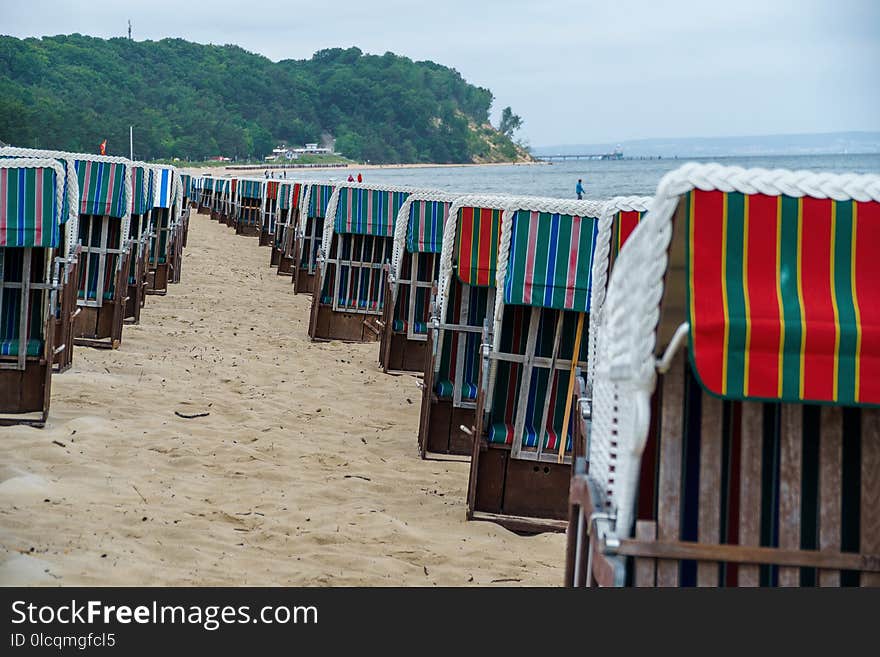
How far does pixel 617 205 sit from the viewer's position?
395 cm

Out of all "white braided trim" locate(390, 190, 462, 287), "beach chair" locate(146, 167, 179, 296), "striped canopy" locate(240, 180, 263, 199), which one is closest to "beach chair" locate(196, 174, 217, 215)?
"striped canopy" locate(240, 180, 263, 199)

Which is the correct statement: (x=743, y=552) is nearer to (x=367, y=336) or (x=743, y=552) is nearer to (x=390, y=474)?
(x=390, y=474)

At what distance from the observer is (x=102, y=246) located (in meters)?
8.37

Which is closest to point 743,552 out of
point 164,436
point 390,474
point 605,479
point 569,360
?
point 605,479

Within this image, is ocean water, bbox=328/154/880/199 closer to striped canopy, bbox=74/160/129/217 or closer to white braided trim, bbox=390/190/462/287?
white braided trim, bbox=390/190/462/287

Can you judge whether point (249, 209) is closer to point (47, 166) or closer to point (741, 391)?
point (47, 166)

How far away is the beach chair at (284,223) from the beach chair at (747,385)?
13622mm

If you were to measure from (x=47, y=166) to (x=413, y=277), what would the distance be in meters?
3.19

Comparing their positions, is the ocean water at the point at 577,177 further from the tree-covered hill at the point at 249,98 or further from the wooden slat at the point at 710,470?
the wooden slat at the point at 710,470

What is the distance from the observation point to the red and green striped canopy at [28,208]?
5316 millimetres

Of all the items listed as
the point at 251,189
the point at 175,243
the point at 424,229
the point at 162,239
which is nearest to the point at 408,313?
the point at 424,229

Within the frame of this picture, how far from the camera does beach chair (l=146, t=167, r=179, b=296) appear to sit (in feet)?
38.1

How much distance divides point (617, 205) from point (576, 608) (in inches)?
71.3

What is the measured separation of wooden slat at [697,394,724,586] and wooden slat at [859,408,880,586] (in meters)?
0.30
